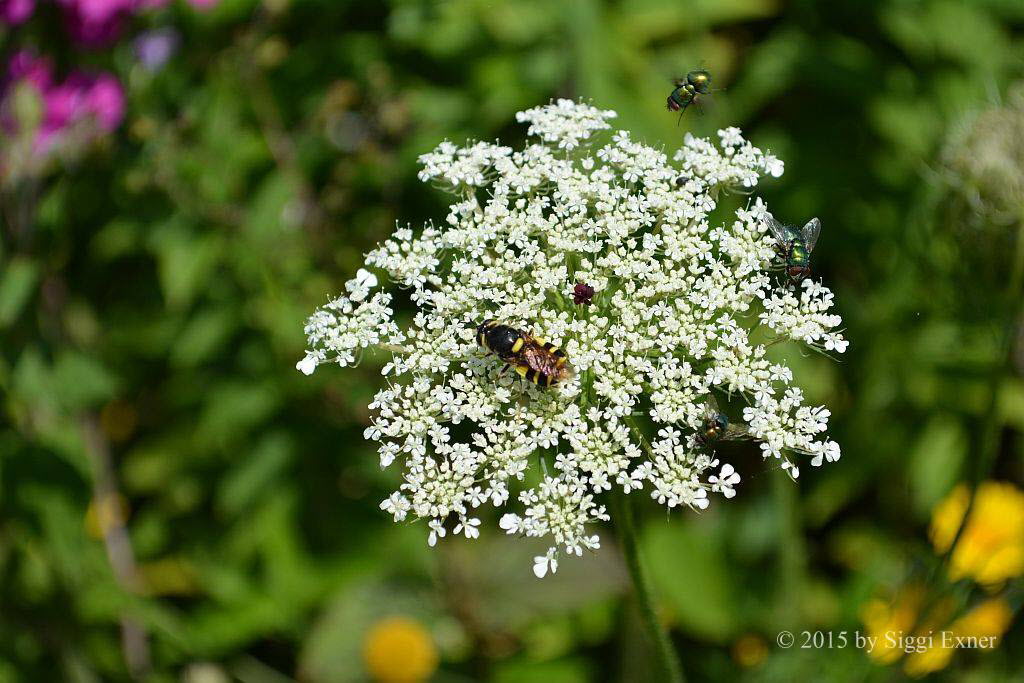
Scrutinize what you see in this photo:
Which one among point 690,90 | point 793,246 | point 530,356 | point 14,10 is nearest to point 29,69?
point 14,10

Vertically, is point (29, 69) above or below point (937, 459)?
above

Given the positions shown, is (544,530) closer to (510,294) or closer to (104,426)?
(510,294)

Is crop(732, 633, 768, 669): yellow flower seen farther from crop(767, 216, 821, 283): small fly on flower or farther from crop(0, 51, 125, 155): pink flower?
crop(0, 51, 125, 155): pink flower

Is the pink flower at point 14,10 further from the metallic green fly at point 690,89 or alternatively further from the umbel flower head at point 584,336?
the metallic green fly at point 690,89

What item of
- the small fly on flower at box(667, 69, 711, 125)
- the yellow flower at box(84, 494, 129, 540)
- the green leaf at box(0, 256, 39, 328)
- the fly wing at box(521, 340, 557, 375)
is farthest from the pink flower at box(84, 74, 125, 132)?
the fly wing at box(521, 340, 557, 375)

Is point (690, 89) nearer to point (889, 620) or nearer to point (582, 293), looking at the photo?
point (582, 293)

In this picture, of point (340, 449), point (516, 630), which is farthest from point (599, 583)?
point (340, 449)
